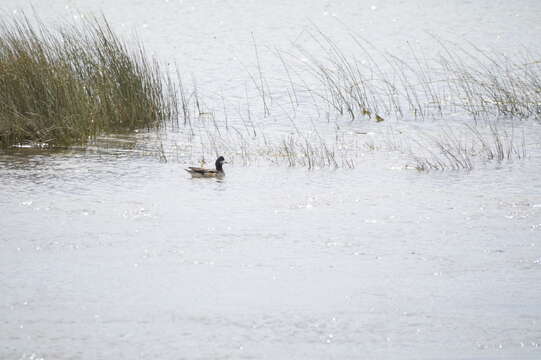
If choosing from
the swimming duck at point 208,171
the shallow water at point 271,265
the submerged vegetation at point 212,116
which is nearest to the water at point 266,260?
the shallow water at point 271,265

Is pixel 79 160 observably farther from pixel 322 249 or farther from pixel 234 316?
pixel 234 316

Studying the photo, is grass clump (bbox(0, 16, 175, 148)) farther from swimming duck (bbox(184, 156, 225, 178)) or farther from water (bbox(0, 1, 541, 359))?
swimming duck (bbox(184, 156, 225, 178))

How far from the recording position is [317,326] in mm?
5719

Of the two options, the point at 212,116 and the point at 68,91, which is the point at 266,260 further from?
the point at 212,116

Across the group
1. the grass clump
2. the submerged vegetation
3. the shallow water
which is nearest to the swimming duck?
the shallow water

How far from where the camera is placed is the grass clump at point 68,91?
12.1 m

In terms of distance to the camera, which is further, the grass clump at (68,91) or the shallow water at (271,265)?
the grass clump at (68,91)

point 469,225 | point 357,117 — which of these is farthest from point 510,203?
point 357,117

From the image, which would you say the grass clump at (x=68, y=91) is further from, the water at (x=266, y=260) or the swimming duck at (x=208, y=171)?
the swimming duck at (x=208, y=171)

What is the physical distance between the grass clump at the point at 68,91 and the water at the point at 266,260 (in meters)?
0.67

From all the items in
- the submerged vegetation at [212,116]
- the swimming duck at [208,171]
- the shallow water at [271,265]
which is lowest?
the shallow water at [271,265]

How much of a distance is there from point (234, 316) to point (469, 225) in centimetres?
322

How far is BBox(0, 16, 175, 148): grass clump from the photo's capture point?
39.6 ft

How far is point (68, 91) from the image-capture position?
40.6 ft
